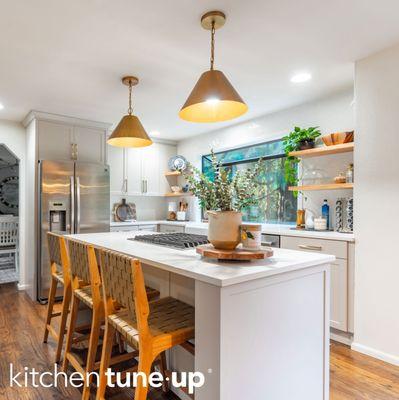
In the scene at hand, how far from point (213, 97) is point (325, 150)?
1.79 metres

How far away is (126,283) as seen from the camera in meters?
1.46

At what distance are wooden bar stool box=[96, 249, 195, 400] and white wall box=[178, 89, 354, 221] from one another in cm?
230

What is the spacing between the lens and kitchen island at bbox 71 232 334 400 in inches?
48.8

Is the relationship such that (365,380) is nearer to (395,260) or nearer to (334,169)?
(395,260)

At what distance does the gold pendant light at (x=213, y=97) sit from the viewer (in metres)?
1.70

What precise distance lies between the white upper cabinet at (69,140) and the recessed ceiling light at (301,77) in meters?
2.79

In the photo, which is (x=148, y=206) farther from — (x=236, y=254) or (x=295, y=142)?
(x=236, y=254)

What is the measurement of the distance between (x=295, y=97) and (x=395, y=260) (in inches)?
77.3

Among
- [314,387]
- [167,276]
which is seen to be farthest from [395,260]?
[167,276]

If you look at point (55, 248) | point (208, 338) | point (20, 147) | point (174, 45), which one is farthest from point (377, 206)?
point (20, 147)

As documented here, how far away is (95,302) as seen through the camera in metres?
1.89

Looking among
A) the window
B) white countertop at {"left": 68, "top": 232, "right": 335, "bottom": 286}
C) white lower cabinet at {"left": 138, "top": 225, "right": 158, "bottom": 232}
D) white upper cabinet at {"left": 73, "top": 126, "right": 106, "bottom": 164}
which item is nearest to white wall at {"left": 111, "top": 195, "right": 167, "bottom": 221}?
white lower cabinet at {"left": 138, "top": 225, "right": 158, "bottom": 232}

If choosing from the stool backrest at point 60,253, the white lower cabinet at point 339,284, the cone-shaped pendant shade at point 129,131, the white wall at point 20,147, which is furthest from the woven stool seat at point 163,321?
the white wall at point 20,147

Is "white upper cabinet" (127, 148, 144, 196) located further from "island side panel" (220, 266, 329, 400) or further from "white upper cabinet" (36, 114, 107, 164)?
"island side panel" (220, 266, 329, 400)
